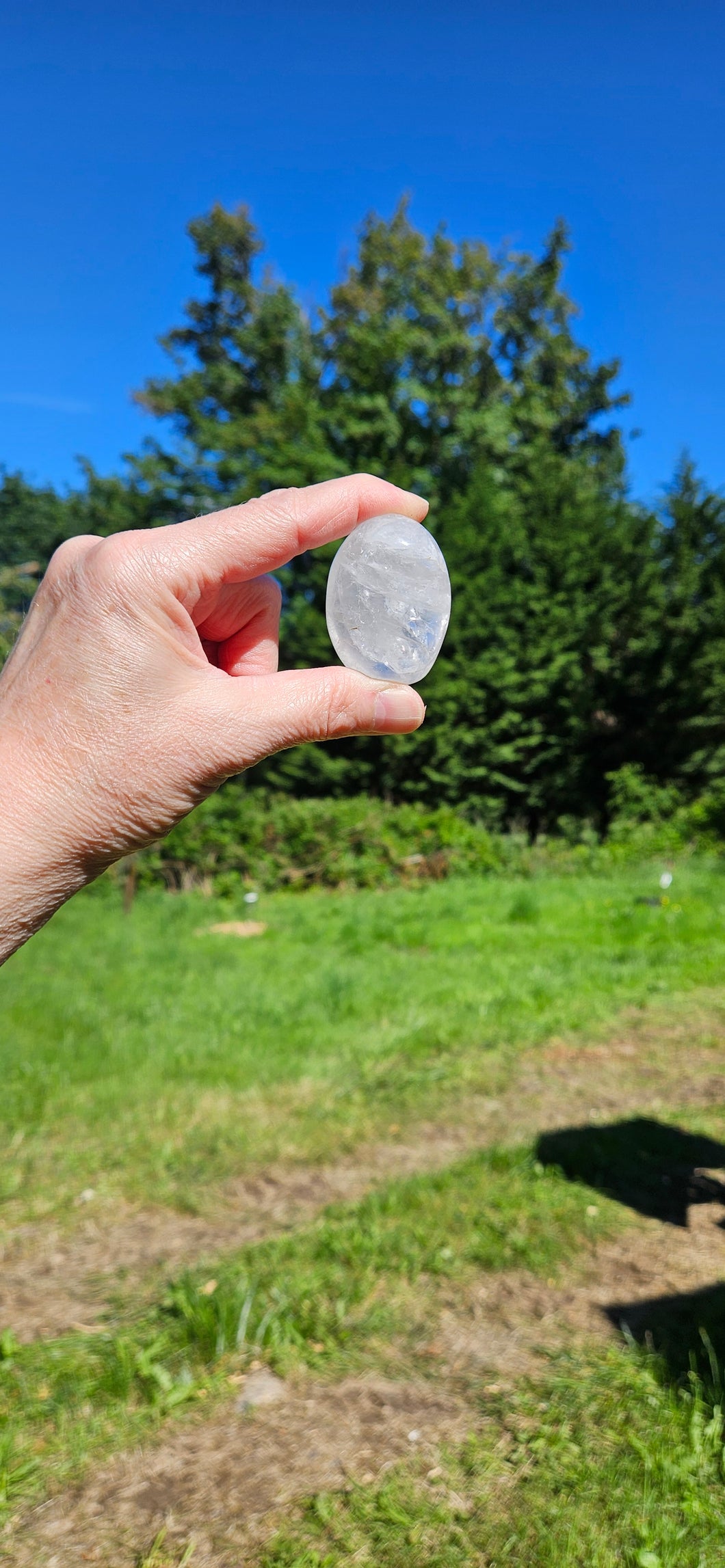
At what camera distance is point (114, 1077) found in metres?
5.04

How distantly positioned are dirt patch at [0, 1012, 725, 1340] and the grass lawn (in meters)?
0.13

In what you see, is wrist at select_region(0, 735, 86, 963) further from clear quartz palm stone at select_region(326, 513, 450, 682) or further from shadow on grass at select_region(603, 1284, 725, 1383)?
shadow on grass at select_region(603, 1284, 725, 1383)

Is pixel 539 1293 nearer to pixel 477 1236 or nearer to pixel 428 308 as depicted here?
pixel 477 1236

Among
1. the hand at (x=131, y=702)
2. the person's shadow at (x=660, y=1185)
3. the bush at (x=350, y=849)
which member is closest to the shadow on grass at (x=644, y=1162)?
the person's shadow at (x=660, y=1185)

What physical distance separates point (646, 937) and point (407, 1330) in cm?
497

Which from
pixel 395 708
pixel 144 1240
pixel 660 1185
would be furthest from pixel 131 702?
pixel 660 1185

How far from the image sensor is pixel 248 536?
157cm

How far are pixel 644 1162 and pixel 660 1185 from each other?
18cm

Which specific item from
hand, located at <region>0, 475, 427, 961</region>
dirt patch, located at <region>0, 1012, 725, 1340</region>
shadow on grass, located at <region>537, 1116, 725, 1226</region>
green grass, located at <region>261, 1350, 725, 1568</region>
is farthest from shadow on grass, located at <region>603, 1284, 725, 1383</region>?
hand, located at <region>0, 475, 427, 961</region>

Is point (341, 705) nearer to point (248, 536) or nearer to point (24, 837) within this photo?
point (248, 536)

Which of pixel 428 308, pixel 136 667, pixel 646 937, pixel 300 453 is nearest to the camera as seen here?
pixel 136 667

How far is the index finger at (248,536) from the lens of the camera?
1.52m

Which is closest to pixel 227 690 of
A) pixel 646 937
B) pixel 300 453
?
pixel 646 937

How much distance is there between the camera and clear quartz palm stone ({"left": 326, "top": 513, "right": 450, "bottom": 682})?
6.05 feet
